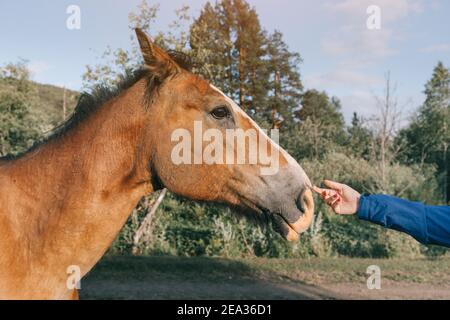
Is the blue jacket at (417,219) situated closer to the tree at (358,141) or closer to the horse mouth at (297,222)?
the horse mouth at (297,222)

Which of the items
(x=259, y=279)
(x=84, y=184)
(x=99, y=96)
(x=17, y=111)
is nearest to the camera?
(x=84, y=184)

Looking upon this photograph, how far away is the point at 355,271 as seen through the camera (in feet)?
33.6

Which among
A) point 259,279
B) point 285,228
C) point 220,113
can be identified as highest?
point 220,113

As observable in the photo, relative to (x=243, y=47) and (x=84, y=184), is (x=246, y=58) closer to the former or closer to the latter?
(x=243, y=47)

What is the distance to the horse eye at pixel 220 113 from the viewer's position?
9.71 feet

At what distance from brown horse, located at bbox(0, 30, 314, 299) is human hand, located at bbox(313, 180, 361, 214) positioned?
0.29 m

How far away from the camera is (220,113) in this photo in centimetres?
296

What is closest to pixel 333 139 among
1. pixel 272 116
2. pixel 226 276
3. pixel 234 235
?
pixel 272 116

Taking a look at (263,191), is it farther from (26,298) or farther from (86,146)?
(26,298)

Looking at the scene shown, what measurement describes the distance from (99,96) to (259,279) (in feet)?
24.8

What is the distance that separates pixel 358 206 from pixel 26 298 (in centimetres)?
211

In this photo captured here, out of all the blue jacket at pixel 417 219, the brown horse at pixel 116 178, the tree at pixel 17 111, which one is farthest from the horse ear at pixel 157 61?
the tree at pixel 17 111

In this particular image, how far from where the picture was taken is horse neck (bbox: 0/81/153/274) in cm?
268

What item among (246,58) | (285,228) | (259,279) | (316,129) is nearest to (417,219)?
(285,228)
